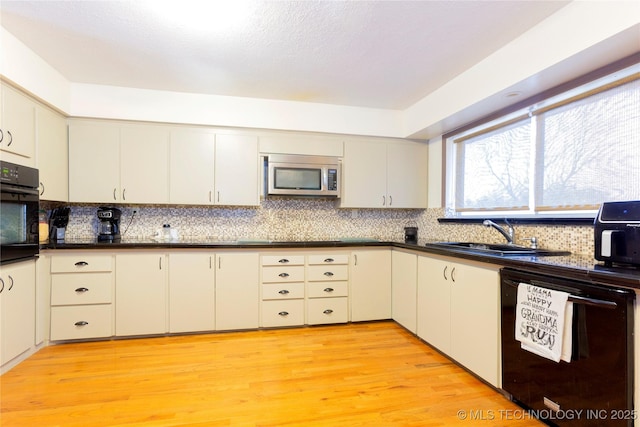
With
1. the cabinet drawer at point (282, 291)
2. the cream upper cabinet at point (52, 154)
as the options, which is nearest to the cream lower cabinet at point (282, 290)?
the cabinet drawer at point (282, 291)

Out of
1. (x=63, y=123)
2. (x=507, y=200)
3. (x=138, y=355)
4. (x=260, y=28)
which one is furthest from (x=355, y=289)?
(x=63, y=123)

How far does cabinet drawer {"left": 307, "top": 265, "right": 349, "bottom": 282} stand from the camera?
3.14m

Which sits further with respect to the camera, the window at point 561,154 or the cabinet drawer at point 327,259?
the cabinet drawer at point 327,259

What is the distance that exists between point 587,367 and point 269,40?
2629 mm

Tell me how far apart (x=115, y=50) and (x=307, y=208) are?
7.45ft

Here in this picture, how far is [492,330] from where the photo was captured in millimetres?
1971

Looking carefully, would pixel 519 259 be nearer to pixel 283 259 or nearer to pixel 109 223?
pixel 283 259

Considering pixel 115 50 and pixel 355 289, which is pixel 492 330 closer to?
pixel 355 289

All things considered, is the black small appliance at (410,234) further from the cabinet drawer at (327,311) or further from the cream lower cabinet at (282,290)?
the cream lower cabinet at (282,290)

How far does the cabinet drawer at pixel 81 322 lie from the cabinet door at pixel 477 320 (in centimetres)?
296

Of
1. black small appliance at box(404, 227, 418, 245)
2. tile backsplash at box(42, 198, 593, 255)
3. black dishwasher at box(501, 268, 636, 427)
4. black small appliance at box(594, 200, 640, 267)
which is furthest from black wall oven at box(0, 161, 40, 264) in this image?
black small appliance at box(594, 200, 640, 267)

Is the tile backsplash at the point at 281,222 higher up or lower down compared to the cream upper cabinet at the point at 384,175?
lower down

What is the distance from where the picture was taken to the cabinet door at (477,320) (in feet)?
6.41

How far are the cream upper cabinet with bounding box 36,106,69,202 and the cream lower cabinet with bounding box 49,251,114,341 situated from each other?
0.60m
